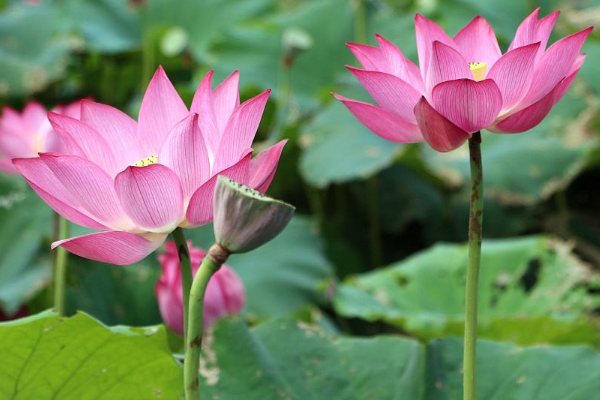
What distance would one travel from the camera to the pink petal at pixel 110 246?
1.50 ft

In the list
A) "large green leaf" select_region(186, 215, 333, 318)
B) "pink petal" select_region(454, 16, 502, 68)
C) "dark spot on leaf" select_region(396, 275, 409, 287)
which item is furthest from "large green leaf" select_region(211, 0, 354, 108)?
"pink petal" select_region(454, 16, 502, 68)

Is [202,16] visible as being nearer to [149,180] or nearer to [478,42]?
[478,42]

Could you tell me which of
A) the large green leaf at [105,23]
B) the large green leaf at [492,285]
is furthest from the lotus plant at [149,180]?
the large green leaf at [105,23]

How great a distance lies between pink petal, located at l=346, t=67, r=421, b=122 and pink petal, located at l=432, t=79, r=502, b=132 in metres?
0.02

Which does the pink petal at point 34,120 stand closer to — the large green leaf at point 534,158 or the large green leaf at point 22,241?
the large green leaf at point 22,241

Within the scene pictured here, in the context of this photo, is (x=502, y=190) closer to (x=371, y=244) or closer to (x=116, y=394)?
(x=371, y=244)

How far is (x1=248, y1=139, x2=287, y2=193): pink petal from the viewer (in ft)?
1.61

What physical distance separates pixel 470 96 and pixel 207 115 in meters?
0.17

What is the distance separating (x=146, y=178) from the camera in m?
0.47

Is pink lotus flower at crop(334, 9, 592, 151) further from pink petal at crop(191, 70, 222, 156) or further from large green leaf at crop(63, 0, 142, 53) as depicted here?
large green leaf at crop(63, 0, 142, 53)

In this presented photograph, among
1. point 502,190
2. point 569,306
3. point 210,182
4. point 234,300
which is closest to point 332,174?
point 502,190

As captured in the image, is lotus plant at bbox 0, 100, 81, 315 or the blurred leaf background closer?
lotus plant at bbox 0, 100, 81, 315

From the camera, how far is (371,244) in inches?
81.7

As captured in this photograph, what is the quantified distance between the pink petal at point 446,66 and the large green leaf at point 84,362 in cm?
28
